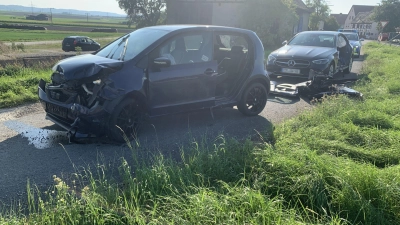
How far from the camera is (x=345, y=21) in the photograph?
360 ft

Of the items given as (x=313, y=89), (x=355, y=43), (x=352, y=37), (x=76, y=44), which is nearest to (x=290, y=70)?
(x=313, y=89)

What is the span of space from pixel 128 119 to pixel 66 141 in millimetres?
1040

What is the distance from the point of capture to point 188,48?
234 inches

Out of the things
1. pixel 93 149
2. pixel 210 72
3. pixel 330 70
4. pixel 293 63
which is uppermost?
pixel 210 72

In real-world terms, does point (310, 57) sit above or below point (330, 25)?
below

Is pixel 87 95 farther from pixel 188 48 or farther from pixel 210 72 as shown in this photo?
pixel 210 72

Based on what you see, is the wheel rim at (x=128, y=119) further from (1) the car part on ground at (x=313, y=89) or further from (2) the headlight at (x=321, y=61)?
(2) the headlight at (x=321, y=61)

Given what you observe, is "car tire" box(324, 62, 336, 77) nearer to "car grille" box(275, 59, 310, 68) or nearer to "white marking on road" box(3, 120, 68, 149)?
"car grille" box(275, 59, 310, 68)

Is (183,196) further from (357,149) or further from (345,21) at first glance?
(345,21)

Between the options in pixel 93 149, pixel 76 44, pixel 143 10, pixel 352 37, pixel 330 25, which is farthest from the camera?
pixel 143 10

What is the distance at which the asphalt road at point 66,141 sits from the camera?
4129 mm

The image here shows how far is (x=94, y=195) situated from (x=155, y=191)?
62 cm

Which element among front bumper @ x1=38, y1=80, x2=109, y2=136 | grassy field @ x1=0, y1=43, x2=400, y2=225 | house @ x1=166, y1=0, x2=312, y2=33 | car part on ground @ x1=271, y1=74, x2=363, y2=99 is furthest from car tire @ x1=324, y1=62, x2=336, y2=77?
house @ x1=166, y1=0, x2=312, y2=33

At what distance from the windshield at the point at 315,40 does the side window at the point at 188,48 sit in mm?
6901
